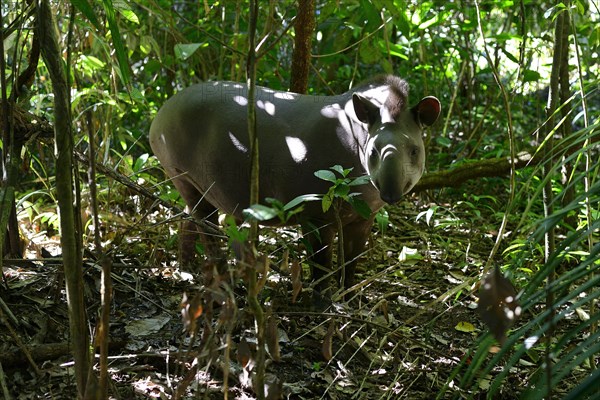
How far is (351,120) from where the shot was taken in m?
3.39

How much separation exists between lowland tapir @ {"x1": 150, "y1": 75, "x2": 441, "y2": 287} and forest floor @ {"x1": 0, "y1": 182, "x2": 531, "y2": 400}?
0.37m

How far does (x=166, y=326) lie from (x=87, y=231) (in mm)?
1553

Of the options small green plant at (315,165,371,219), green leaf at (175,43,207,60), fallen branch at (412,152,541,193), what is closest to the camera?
small green plant at (315,165,371,219)

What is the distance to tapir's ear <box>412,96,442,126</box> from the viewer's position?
10.6ft

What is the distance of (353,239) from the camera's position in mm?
3662

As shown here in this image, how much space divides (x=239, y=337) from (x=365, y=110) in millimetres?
1178

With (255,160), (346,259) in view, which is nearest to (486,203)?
(346,259)

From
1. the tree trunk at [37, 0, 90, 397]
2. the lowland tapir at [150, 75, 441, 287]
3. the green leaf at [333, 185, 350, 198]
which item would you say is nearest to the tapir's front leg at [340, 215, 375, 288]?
the lowland tapir at [150, 75, 441, 287]

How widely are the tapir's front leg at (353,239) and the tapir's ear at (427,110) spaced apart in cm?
57

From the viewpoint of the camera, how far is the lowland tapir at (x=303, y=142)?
322 cm

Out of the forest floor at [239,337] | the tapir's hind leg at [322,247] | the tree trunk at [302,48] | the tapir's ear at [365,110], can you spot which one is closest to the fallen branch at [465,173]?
the forest floor at [239,337]

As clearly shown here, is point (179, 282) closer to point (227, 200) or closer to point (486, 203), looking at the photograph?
point (227, 200)

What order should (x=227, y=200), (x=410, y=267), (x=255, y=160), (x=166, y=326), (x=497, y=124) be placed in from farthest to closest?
(x=497, y=124)
(x=410, y=267)
(x=227, y=200)
(x=166, y=326)
(x=255, y=160)

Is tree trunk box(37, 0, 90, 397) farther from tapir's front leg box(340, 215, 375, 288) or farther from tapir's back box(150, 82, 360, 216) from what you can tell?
tapir's front leg box(340, 215, 375, 288)
